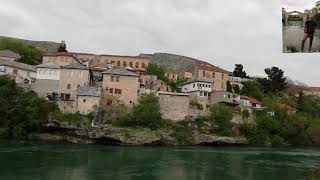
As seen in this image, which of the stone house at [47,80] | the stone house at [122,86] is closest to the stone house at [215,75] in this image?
the stone house at [122,86]

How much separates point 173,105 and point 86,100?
9828 mm

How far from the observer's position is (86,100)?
4769 centimetres

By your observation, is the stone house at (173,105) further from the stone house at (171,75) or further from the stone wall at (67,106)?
the stone house at (171,75)

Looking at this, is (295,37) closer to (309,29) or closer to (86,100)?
Answer: (309,29)

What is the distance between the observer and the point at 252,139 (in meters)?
52.3

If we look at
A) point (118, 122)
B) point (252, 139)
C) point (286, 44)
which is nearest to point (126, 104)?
point (118, 122)

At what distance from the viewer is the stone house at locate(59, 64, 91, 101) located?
50.7 metres

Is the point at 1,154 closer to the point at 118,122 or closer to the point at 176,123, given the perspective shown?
the point at 118,122

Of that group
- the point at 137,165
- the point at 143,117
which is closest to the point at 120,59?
the point at 143,117

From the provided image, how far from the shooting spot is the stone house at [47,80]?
50.8 meters

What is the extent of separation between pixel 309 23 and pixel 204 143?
40572 mm

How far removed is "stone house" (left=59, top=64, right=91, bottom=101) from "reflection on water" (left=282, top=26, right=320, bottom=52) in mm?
42389

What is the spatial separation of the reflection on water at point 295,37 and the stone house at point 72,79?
42.4 meters

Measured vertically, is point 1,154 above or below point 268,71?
below
